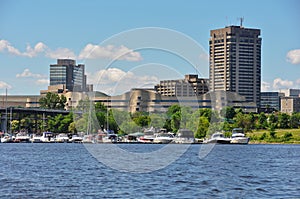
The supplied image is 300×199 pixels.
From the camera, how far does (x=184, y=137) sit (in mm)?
181875

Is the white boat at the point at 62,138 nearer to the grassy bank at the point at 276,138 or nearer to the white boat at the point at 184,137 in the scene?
the white boat at the point at 184,137

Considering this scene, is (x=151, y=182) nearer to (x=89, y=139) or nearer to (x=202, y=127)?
(x=89, y=139)

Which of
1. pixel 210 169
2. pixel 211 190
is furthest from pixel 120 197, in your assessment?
pixel 210 169

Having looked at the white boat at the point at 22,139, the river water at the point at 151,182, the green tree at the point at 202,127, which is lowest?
the river water at the point at 151,182

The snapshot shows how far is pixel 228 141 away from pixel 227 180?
114 m

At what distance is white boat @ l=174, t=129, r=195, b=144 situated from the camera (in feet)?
568

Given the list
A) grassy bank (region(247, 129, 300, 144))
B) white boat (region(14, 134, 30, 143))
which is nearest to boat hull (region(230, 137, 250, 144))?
grassy bank (region(247, 129, 300, 144))

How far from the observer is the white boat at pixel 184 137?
173 meters

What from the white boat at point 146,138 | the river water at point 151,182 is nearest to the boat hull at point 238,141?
the white boat at point 146,138

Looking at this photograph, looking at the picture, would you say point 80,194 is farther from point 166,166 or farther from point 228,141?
point 228,141

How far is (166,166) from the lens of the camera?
78.0 m

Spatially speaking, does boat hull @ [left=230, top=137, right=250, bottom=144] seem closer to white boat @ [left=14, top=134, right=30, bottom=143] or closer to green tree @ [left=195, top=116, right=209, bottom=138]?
green tree @ [left=195, top=116, right=209, bottom=138]

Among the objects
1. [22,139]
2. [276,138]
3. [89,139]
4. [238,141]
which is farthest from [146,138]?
[22,139]

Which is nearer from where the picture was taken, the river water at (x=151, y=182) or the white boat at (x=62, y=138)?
the river water at (x=151, y=182)
